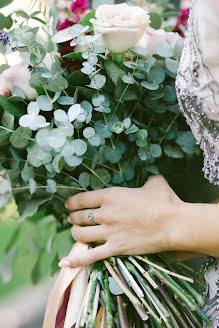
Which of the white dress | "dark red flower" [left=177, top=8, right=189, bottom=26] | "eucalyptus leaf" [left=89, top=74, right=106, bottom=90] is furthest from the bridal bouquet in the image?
"dark red flower" [left=177, top=8, right=189, bottom=26]

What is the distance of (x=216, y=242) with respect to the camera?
30.1 inches

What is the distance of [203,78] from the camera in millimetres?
696

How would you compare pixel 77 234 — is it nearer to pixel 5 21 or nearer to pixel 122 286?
pixel 122 286

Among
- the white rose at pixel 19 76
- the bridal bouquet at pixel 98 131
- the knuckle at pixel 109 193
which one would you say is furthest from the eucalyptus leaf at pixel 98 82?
the knuckle at pixel 109 193

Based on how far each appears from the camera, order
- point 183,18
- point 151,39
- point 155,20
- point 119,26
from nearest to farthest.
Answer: point 119,26 < point 151,39 < point 155,20 < point 183,18

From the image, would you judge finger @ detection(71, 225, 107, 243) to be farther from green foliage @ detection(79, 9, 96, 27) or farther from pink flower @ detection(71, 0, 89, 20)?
pink flower @ detection(71, 0, 89, 20)

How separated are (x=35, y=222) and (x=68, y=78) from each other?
40 cm

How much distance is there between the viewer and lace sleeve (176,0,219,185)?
67 centimetres

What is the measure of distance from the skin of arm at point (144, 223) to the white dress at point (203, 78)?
3.7 inches

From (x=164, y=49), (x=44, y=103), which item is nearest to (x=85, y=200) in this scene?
(x=44, y=103)

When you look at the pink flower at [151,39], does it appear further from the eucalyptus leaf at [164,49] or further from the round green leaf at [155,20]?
the round green leaf at [155,20]

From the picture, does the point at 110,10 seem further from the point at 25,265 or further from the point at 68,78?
the point at 25,265

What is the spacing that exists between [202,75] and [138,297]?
1.47 feet

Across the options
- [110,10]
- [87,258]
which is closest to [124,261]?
[87,258]
